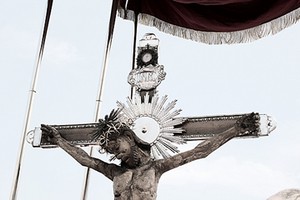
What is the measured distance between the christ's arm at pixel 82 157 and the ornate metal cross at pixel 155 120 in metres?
0.05

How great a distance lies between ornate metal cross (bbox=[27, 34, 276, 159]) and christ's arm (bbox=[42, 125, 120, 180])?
0.16 feet

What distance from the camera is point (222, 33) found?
125 inches

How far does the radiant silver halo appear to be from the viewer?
8.94 feet

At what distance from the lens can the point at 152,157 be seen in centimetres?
272

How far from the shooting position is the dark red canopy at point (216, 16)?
3010 mm

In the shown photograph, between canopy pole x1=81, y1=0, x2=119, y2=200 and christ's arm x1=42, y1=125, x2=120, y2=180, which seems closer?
christ's arm x1=42, y1=125, x2=120, y2=180

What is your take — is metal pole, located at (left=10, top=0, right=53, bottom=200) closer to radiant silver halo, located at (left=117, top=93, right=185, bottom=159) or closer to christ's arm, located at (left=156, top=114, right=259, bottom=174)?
radiant silver halo, located at (left=117, top=93, right=185, bottom=159)

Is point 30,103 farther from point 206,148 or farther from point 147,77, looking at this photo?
point 206,148

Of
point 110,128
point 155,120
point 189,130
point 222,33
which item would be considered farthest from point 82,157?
point 222,33

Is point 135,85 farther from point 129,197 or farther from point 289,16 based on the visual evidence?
point 289,16

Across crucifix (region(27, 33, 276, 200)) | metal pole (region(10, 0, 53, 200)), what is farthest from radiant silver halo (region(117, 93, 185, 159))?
metal pole (region(10, 0, 53, 200))

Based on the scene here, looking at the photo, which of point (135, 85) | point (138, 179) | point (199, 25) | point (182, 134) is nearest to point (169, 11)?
point (199, 25)

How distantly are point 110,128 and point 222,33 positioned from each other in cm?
84

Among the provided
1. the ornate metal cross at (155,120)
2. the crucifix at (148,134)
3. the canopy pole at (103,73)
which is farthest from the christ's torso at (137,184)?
the canopy pole at (103,73)
